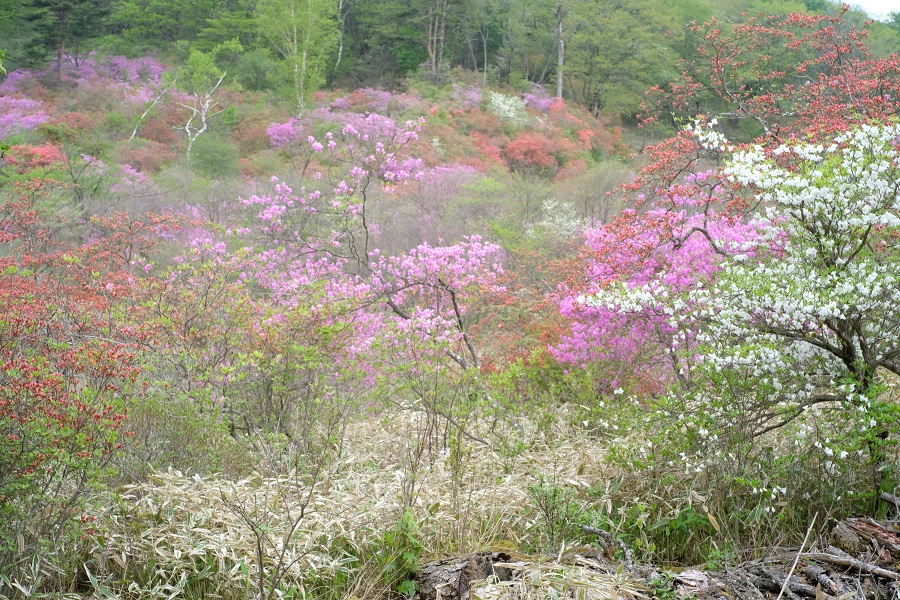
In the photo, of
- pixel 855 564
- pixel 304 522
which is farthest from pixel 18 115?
pixel 855 564

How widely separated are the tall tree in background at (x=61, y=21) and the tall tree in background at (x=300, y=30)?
27.9 ft

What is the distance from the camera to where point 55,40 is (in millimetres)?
29797

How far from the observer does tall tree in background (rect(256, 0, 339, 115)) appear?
26.3 meters

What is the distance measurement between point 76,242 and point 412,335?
34.7 ft

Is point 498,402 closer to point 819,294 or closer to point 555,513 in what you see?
point 555,513

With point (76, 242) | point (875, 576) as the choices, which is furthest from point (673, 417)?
point (76, 242)

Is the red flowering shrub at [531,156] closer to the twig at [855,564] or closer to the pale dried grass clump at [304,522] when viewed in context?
the pale dried grass clump at [304,522]

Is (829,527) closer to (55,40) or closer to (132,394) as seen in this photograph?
(132,394)

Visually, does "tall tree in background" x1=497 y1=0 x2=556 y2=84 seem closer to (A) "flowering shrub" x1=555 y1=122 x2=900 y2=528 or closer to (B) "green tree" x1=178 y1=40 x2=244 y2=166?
(B) "green tree" x1=178 y1=40 x2=244 y2=166

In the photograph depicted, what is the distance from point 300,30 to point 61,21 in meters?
10.6

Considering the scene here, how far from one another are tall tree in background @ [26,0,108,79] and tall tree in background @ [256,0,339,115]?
849cm

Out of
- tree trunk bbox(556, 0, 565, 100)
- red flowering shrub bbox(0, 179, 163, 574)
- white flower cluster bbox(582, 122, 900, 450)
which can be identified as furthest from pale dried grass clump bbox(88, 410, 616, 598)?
tree trunk bbox(556, 0, 565, 100)

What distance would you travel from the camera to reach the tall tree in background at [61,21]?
96.0 feet

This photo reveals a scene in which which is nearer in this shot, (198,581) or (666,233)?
(198,581)
